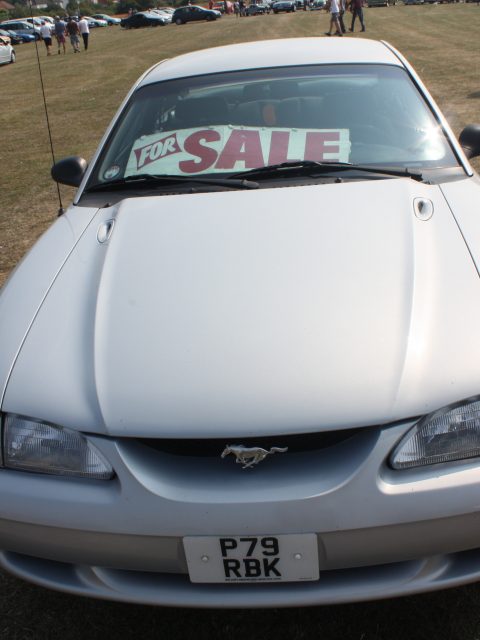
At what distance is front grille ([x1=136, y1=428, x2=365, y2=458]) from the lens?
5.38 ft

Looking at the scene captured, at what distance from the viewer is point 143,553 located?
1.65 metres

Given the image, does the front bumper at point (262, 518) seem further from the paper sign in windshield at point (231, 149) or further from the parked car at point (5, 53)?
the parked car at point (5, 53)

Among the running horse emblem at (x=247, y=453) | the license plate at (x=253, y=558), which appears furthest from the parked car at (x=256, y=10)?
the license plate at (x=253, y=558)

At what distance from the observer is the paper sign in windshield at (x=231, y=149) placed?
8.99ft

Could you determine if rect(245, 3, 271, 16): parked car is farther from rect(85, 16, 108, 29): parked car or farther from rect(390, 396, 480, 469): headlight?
rect(390, 396, 480, 469): headlight

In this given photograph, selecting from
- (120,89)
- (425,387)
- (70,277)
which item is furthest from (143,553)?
(120,89)

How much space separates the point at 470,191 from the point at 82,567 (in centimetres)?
174

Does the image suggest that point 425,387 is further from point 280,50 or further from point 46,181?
point 46,181

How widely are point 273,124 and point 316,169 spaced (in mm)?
416

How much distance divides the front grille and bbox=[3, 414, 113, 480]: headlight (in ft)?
0.40

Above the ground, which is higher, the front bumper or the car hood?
the car hood

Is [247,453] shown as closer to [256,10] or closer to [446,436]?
[446,436]

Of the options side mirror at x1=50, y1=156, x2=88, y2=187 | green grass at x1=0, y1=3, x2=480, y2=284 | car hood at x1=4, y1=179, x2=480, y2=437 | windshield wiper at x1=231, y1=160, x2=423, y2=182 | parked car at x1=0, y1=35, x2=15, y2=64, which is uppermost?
windshield wiper at x1=231, y1=160, x2=423, y2=182

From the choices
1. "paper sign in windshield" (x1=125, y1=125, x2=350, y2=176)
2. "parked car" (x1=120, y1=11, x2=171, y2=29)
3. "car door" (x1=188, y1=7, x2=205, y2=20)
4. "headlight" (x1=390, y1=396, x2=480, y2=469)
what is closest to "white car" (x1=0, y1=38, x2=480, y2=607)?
"headlight" (x1=390, y1=396, x2=480, y2=469)
